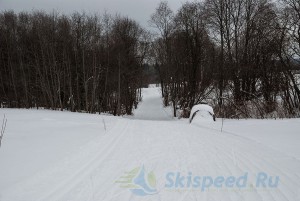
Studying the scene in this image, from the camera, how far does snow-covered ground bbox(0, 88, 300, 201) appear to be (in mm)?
4535

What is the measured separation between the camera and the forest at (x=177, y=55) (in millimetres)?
22406

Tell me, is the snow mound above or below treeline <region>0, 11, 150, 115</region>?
below

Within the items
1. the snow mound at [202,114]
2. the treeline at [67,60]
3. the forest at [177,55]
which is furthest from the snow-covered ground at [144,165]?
the treeline at [67,60]

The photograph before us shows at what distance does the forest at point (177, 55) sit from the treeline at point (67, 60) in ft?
0.40

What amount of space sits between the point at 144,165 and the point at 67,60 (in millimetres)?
27605

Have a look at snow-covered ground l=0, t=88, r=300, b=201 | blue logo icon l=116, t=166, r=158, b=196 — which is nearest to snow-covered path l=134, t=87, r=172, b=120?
snow-covered ground l=0, t=88, r=300, b=201

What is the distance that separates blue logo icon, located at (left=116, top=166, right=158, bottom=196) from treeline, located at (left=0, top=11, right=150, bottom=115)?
24.0 metres

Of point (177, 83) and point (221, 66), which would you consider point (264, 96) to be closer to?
point (221, 66)

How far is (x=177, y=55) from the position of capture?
29.1 m

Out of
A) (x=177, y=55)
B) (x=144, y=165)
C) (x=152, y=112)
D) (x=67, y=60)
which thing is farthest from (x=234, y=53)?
Result: (x=144, y=165)

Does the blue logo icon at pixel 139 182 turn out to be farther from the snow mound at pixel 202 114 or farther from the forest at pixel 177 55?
the forest at pixel 177 55

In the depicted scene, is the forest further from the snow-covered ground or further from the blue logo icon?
the blue logo icon

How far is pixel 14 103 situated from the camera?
3672 centimetres

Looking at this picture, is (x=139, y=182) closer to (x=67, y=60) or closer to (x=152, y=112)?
(x=67, y=60)
